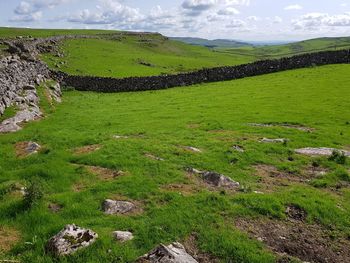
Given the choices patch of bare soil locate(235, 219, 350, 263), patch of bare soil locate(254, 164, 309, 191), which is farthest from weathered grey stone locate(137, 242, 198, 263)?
patch of bare soil locate(254, 164, 309, 191)

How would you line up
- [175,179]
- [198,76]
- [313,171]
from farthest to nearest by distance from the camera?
[198,76] → [313,171] → [175,179]

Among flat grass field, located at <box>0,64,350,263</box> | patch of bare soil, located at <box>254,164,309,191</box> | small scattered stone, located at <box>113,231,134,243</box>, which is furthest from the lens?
patch of bare soil, located at <box>254,164,309,191</box>

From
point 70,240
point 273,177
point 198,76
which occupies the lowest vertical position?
point 273,177

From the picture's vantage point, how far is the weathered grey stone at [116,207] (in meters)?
12.9

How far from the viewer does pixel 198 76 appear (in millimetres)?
52969

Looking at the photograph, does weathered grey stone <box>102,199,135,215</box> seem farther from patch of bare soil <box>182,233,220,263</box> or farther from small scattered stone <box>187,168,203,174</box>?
small scattered stone <box>187,168,203,174</box>

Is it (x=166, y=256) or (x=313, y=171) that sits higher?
(x=166, y=256)

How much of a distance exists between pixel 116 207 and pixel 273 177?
7.36 metres

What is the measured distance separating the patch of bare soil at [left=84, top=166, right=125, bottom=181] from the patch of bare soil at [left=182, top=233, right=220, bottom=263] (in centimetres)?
588

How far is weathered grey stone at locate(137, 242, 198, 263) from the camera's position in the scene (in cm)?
949

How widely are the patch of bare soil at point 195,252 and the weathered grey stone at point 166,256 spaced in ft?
1.30

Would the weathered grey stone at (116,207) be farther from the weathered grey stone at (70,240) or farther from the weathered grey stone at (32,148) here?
the weathered grey stone at (32,148)

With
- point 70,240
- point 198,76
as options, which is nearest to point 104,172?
point 70,240

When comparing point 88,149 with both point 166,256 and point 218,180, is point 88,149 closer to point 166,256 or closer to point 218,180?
point 218,180
